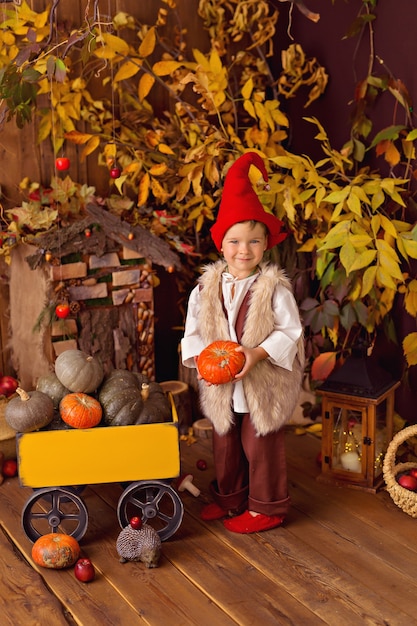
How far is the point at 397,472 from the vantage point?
10.7 ft

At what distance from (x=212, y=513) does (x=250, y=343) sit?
28.5 inches

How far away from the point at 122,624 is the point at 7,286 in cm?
181

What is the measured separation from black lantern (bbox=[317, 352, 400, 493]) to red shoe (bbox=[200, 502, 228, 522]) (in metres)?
0.53

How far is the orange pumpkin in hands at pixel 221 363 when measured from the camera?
278cm

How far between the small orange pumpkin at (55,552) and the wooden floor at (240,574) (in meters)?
0.04

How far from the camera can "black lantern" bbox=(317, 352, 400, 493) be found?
10.8 feet

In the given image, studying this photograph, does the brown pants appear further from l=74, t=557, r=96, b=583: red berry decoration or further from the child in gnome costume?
l=74, t=557, r=96, b=583: red berry decoration

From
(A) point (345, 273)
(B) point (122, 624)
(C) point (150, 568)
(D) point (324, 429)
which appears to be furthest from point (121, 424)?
(A) point (345, 273)

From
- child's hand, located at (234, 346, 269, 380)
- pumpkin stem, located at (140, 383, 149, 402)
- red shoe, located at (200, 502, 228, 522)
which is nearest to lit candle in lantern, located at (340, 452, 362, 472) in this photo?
red shoe, located at (200, 502, 228, 522)

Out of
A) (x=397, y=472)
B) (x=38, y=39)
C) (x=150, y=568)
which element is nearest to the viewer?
(x=150, y=568)

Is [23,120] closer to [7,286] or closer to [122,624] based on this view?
[7,286]

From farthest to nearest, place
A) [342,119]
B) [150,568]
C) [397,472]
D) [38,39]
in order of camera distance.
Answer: [342,119], [38,39], [397,472], [150,568]

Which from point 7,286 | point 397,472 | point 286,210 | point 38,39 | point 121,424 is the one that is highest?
point 38,39

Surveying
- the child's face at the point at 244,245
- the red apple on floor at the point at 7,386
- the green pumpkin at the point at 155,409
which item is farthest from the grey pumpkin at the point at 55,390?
the child's face at the point at 244,245
